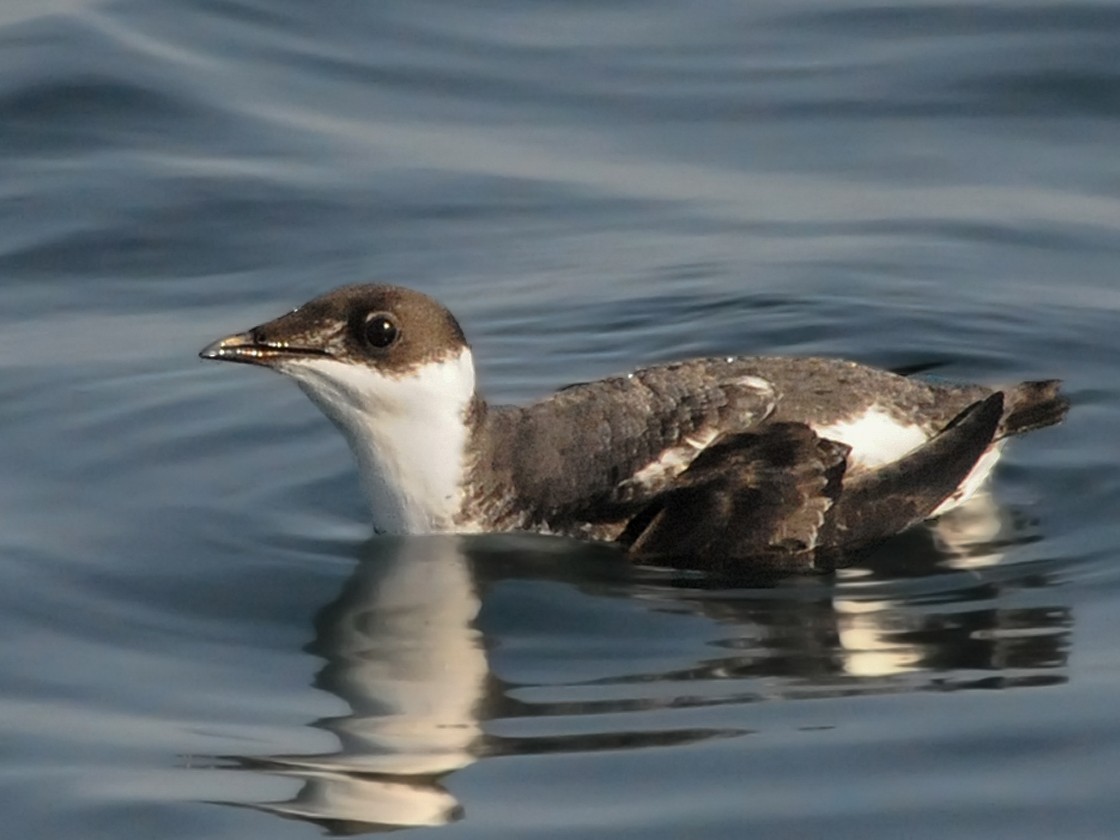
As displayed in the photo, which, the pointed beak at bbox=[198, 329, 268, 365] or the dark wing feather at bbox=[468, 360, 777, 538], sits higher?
the pointed beak at bbox=[198, 329, 268, 365]

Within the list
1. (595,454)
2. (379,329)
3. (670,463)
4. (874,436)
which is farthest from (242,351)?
(874,436)

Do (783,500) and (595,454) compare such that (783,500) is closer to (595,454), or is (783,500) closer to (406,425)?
(595,454)

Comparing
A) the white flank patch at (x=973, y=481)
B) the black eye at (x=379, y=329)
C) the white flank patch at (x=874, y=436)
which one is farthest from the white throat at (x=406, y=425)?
the white flank patch at (x=973, y=481)

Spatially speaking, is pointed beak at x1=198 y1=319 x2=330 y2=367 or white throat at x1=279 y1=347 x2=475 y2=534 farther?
white throat at x1=279 y1=347 x2=475 y2=534

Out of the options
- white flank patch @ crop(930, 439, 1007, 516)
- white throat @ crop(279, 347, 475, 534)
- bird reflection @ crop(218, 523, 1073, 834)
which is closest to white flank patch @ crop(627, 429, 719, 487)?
bird reflection @ crop(218, 523, 1073, 834)

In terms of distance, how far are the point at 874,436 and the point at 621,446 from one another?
48.1 inches

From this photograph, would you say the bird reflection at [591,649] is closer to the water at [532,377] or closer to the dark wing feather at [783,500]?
the water at [532,377]

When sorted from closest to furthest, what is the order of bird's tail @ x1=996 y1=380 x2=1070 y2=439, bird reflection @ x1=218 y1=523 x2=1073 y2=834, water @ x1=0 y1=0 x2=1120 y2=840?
water @ x1=0 y1=0 x2=1120 y2=840 < bird reflection @ x1=218 y1=523 x2=1073 y2=834 < bird's tail @ x1=996 y1=380 x2=1070 y2=439

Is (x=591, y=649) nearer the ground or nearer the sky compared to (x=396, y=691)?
nearer the sky

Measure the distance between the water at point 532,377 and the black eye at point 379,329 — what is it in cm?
112

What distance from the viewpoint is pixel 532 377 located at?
43.3 feet

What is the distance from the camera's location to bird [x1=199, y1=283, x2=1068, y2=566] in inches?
400

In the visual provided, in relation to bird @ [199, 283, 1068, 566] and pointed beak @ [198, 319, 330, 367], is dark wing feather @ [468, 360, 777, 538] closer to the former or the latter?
bird @ [199, 283, 1068, 566]

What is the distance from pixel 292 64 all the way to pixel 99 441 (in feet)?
21.6
